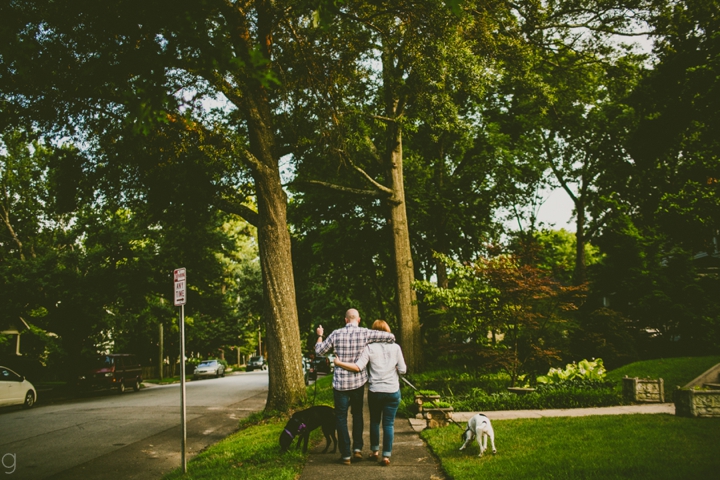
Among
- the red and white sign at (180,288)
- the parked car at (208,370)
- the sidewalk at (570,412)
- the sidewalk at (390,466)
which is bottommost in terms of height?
the parked car at (208,370)

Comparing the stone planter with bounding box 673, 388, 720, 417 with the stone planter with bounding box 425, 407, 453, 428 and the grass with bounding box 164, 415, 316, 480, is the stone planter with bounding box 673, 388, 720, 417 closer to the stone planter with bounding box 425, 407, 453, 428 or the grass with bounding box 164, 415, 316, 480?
the stone planter with bounding box 425, 407, 453, 428

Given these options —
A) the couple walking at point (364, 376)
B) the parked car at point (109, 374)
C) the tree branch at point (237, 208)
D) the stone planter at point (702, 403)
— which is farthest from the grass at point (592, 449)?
the parked car at point (109, 374)

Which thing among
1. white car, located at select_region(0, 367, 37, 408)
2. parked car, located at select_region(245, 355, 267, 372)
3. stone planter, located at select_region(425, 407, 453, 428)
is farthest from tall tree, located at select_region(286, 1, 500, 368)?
parked car, located at select_region(245, 355, 267, 372)

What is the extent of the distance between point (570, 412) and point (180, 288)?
305 inches

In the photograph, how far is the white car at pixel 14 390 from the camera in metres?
16.6

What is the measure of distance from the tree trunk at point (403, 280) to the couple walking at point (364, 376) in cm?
1039

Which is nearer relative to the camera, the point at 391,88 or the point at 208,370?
the point at 391,88

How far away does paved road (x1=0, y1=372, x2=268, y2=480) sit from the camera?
8055mm

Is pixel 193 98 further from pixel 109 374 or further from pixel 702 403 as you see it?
pixel 109 374

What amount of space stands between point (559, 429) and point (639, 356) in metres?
12.3

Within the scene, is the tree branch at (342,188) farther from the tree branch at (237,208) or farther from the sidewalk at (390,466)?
the sidewalk at (390,466)

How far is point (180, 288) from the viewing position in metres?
7.63

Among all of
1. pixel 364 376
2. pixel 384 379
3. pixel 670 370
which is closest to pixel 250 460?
pixel 364 376

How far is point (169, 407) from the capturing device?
15859 mm
